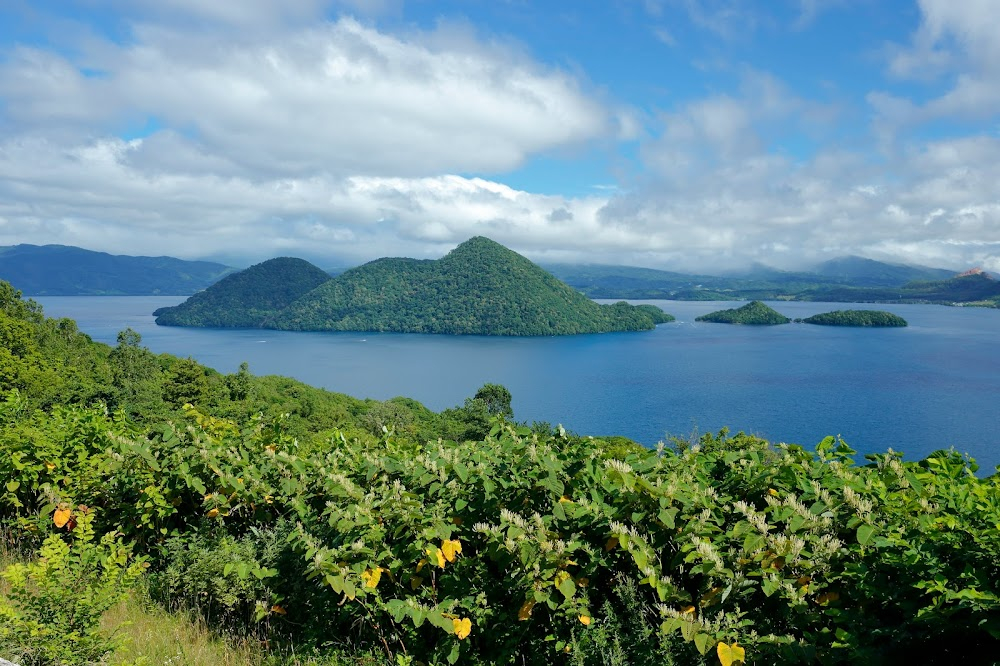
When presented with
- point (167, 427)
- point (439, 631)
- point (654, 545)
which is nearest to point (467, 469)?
point (439, 631)

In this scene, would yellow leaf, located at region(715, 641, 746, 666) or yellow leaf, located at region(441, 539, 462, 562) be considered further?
yellow leaf, located at region(441, 539, 462, 562)

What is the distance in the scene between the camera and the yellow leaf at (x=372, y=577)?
2844 millimetres

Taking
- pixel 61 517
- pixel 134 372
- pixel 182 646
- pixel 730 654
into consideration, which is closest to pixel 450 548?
pixel 730 654

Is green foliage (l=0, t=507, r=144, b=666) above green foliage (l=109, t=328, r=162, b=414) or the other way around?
above

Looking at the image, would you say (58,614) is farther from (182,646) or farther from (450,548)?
(450,548)

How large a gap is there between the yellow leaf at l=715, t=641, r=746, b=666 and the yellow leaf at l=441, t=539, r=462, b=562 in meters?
1.21

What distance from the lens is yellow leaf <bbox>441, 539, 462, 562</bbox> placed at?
2.90 meters

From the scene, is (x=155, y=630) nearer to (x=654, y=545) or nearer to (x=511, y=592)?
(x=511, y=592)

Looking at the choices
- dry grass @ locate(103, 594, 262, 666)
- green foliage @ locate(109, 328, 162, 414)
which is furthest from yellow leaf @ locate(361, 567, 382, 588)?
green foliage @ locate(109, 328, 162, 414)

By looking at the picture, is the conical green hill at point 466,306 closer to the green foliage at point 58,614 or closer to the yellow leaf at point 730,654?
the green foliage at point 58,614

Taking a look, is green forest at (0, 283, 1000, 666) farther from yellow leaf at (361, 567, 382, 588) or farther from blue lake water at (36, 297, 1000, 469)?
blue lake water at (36, 297, 1000, 469)

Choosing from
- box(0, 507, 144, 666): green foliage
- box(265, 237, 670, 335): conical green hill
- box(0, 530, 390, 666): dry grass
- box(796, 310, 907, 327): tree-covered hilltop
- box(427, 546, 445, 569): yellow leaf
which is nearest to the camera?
box(0, 507, 144, 666): green foliage

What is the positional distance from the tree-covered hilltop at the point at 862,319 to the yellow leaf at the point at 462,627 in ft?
567

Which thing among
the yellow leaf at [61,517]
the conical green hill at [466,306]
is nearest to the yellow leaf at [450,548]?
the yellow leaf at [61,517]
